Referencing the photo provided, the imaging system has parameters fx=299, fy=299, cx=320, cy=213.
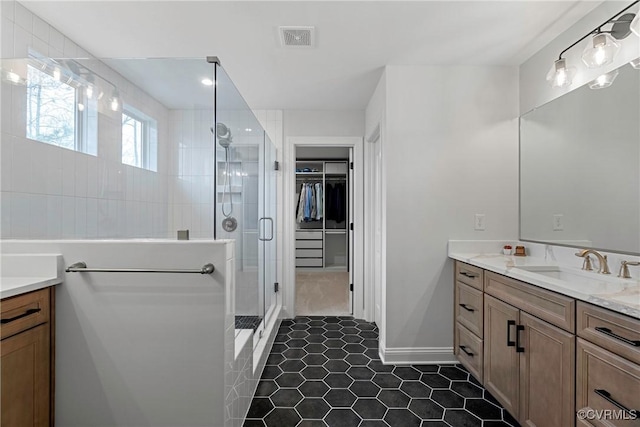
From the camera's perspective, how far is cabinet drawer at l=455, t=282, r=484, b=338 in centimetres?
200

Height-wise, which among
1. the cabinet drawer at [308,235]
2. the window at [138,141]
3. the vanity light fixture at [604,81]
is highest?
the vanity light fixture at [604,81]

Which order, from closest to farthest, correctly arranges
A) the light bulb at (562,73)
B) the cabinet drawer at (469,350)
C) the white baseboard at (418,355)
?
1. the light bulb at (562,73)
2. the cabinet drawer at (469,350)
3. the white baseboard at (418,355)

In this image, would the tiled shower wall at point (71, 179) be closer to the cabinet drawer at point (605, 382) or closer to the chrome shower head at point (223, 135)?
the chrome shower head at point (223, 135)

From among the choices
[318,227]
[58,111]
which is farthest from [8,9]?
[318,227]

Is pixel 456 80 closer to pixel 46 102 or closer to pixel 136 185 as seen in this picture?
pixel 136 185

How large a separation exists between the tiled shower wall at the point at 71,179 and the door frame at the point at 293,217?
1.75 metres

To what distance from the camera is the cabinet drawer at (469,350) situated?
1978 mm

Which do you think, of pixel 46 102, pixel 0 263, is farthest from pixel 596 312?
pixel 46 102

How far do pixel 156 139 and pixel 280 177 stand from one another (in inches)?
67.1

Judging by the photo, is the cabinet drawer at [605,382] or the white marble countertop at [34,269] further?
the white marble countertop at [34,269]

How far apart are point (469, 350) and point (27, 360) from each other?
2482 mm

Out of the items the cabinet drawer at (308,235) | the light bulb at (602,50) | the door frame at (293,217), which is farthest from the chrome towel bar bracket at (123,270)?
the cabinet drawer at (308,235)

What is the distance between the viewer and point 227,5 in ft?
5.62

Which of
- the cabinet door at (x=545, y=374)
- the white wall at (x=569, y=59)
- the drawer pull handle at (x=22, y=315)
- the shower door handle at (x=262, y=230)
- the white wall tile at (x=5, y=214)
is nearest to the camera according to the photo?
the drawer pull handle at (x=22, y=315)
